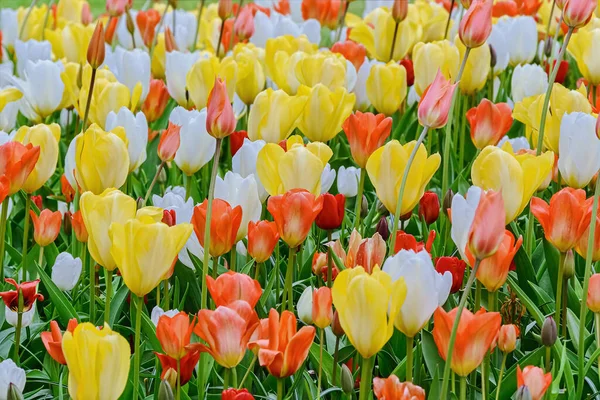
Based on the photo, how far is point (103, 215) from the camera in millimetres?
1517

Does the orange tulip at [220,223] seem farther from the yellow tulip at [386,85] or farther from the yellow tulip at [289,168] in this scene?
the yellow tulip at [386,85]

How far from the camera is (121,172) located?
184 cm

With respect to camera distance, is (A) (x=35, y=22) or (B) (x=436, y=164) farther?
(A) (x=35, y=22)

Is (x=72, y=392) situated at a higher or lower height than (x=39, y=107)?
higher

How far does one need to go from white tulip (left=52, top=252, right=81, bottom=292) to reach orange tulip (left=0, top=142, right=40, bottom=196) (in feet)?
0.57

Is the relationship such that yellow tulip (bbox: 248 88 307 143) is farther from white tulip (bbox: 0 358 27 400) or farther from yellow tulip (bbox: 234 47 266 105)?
white tulip (bbox: 0 358 27 400)

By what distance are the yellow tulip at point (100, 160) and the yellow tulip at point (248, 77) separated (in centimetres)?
84

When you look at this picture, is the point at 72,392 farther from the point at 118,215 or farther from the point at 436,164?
the point at 436,164

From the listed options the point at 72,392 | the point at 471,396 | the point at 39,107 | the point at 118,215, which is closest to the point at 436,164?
the point at 471,396

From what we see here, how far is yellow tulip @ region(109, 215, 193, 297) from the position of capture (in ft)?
4.47

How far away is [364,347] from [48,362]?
2.45 feet

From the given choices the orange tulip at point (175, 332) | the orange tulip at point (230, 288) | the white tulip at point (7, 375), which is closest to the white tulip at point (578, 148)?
the orange tulip at point (230, 288)

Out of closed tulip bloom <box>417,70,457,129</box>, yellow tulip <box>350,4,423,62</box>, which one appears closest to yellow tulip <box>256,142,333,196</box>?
closed tulip bloom <box>417,70,457,129</box>

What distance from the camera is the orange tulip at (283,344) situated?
1.30 m
